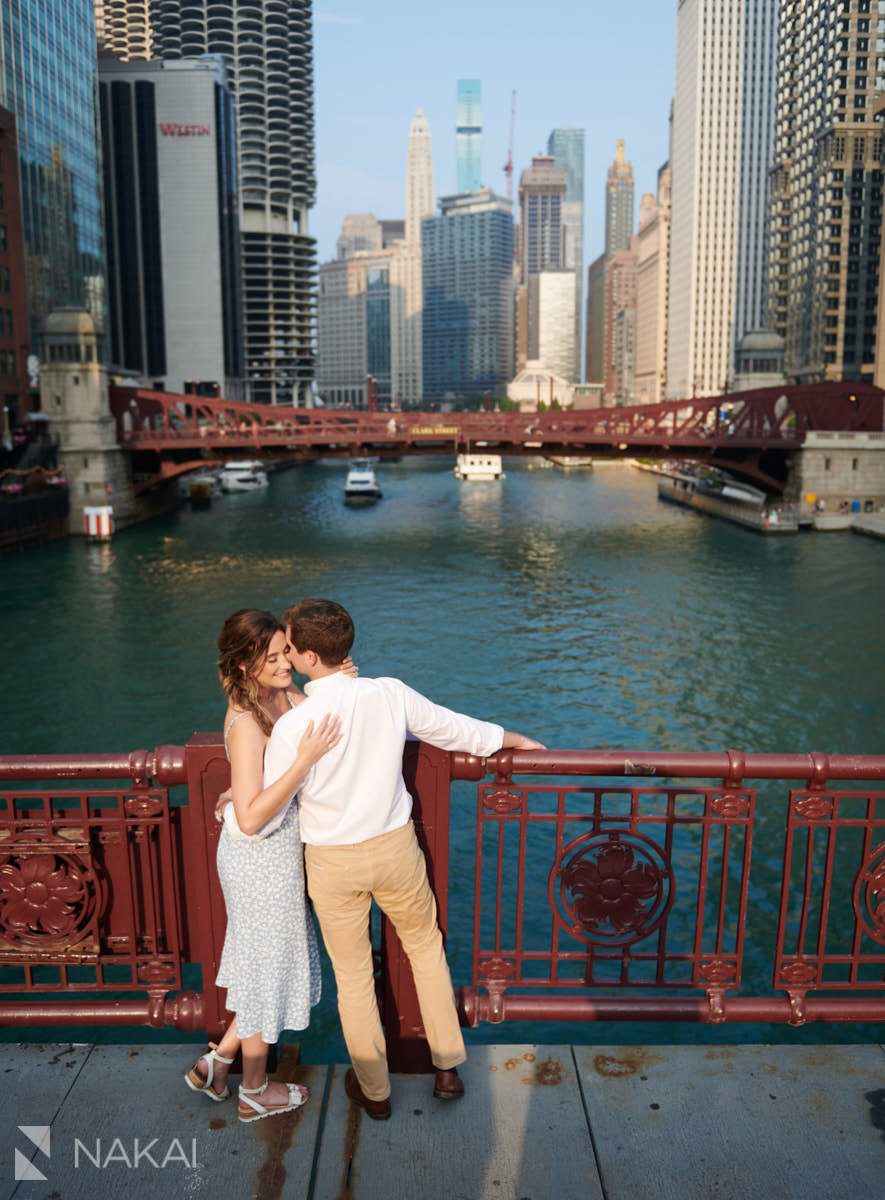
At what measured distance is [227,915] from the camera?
488 centimetres

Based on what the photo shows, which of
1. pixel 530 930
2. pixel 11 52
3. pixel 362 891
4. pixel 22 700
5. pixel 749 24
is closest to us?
pixel 362 891

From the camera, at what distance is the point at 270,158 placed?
7441 inches

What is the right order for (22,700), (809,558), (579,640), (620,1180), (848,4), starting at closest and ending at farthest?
(620,1180) → (22,700) → (579,640) → (809,558) → (848,4)

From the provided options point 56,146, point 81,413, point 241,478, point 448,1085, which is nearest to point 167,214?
point 56,146

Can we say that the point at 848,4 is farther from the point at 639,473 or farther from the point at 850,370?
the point at 639,473

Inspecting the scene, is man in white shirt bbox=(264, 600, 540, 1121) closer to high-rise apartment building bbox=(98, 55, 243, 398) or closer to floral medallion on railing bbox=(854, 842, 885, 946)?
floral medallion on railing bbox=(854, 842, 885, 946)

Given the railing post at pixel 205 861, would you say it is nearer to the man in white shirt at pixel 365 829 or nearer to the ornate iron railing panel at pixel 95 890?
the ornate iron railing panel at pixel 95 890

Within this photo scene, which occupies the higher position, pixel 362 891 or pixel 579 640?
pixel 362 891

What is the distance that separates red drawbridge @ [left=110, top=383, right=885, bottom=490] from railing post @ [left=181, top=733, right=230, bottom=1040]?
56.7m

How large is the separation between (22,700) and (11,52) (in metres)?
68.6

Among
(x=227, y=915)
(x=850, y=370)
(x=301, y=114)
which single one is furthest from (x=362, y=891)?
(x=301, y=114)

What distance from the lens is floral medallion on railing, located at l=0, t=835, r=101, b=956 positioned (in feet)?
16.6

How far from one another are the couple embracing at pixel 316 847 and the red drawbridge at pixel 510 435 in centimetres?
5703

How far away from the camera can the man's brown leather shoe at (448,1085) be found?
15.7 feet
